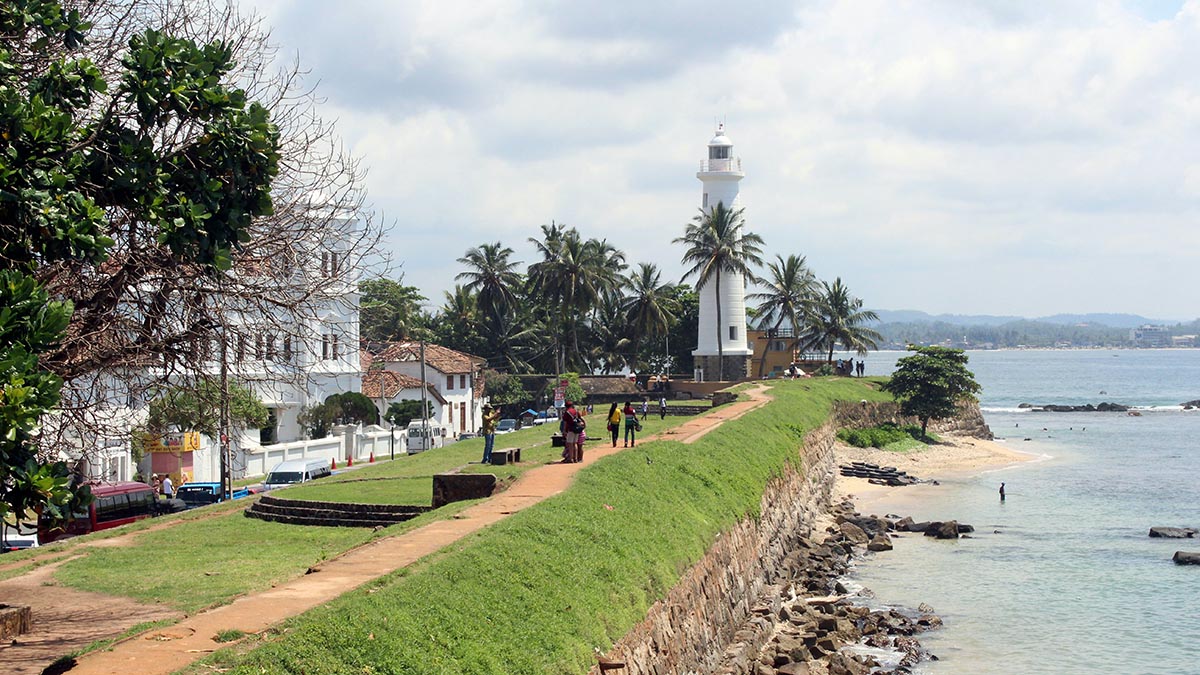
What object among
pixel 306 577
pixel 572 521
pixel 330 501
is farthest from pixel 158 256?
pixel 330 501

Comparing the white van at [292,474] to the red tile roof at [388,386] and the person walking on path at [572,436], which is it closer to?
the person walking on path at [572,436]

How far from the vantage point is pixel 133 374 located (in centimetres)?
1510

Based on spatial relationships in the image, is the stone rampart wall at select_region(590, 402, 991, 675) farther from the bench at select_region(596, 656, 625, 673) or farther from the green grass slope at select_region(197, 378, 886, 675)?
the green grass slope at select_region(197, 378, 886, 675)

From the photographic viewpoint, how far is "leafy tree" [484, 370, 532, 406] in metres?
72.4

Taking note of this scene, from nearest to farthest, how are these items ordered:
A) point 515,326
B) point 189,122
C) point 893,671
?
point 189,122, point 893,671, point 515,326

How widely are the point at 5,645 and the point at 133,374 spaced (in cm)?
354

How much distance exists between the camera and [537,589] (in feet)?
50.5

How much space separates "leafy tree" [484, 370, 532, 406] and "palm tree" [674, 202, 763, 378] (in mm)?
13124

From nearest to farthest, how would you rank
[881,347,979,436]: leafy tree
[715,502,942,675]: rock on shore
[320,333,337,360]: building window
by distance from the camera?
[320,333,337,360]: building window < [715,502,942,675]: rock on shore < [881,347,979,436]: leafy tree

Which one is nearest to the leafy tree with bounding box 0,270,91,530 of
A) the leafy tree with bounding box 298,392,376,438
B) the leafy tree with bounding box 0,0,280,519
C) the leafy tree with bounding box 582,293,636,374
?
the leafy tree with bounding box 0,0,280,519

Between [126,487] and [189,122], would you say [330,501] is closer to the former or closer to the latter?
[126,487]

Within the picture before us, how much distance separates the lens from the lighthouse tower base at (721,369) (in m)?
67.5

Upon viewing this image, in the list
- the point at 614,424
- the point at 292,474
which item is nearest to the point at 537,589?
the point at 614,424

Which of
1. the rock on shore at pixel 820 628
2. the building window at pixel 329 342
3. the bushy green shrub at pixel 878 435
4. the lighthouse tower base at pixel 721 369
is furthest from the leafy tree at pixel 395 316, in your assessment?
the bushy green shrub at pixel 878 435
